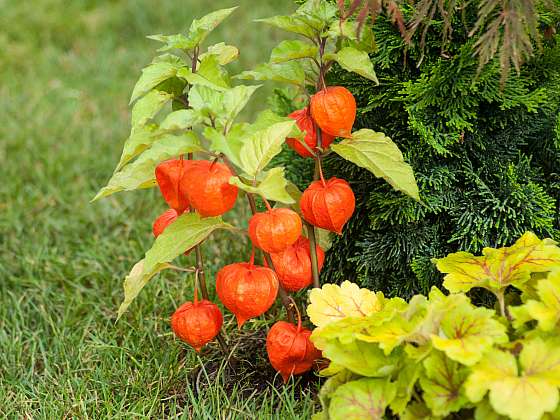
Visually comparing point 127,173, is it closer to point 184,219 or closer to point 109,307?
point 184,219

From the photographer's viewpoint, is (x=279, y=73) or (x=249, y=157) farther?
(x=279, y=73)

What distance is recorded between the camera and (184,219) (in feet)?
6.14

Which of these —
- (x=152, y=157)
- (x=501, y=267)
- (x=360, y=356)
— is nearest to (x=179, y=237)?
(x=152, y=157)

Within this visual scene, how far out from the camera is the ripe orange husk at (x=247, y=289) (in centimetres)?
186

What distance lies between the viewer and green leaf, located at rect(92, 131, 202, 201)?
1.68 metres

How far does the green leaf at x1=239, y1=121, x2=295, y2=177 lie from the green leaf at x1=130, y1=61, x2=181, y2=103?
243 millimetres

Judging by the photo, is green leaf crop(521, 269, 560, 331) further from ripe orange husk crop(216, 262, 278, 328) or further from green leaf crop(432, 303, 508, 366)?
ripe orange husk crop(216, 262, 278, 328)

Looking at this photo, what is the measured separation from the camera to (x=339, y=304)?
1.85 metres

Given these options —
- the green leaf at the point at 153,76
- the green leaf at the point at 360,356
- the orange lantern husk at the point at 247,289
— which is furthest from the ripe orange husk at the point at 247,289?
the green leaf at the point at 153,76

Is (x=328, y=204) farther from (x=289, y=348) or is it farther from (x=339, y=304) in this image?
(x=289, y=348)

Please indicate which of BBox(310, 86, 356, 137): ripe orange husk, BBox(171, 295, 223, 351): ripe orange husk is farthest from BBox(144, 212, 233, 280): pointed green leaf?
BBox(310, 86, 356, 137): ripe orange husk

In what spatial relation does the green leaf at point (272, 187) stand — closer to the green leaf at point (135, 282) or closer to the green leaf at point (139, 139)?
the green leaf at point (139, 139)

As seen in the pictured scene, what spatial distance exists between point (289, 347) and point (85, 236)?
1.41 metres

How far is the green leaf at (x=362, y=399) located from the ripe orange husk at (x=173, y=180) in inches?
21.8
